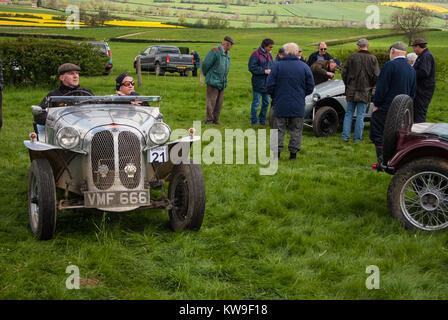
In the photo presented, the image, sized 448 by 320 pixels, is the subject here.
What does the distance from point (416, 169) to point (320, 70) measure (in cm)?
725

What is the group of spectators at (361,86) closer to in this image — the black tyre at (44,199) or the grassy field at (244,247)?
the grassy field at (244,247)

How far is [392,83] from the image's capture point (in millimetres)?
8359

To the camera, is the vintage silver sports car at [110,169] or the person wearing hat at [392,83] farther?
the person wearing hat at [392,83]

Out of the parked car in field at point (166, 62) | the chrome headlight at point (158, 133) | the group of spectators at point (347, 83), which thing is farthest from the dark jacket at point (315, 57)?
the parked car in field at point (166, 62)

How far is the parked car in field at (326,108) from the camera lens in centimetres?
1159

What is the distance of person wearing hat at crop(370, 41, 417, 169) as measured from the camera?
27.2 ft

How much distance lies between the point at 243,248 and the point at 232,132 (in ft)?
21.8

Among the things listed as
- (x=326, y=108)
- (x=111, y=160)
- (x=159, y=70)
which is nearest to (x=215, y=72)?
(x=326, y=108)

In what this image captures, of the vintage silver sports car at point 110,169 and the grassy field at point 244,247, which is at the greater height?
the vintage silver sports car at point 110,169

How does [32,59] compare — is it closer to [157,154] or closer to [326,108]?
[326,108]

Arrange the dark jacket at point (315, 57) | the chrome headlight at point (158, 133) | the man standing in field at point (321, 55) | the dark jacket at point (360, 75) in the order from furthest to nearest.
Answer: the dark jacket at point (315, 57) → the man standing in field at point (321, 55) → the dark jacket at point (360, 75) → the chrome headlight at point (158, 133)

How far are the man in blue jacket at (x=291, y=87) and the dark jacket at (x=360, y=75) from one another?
1.80 m

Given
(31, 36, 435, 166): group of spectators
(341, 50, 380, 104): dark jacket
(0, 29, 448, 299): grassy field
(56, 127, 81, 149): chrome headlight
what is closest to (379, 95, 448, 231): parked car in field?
(0, 29, 448, 299): grassy field

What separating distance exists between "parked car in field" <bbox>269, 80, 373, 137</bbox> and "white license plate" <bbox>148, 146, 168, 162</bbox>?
21.3ft
